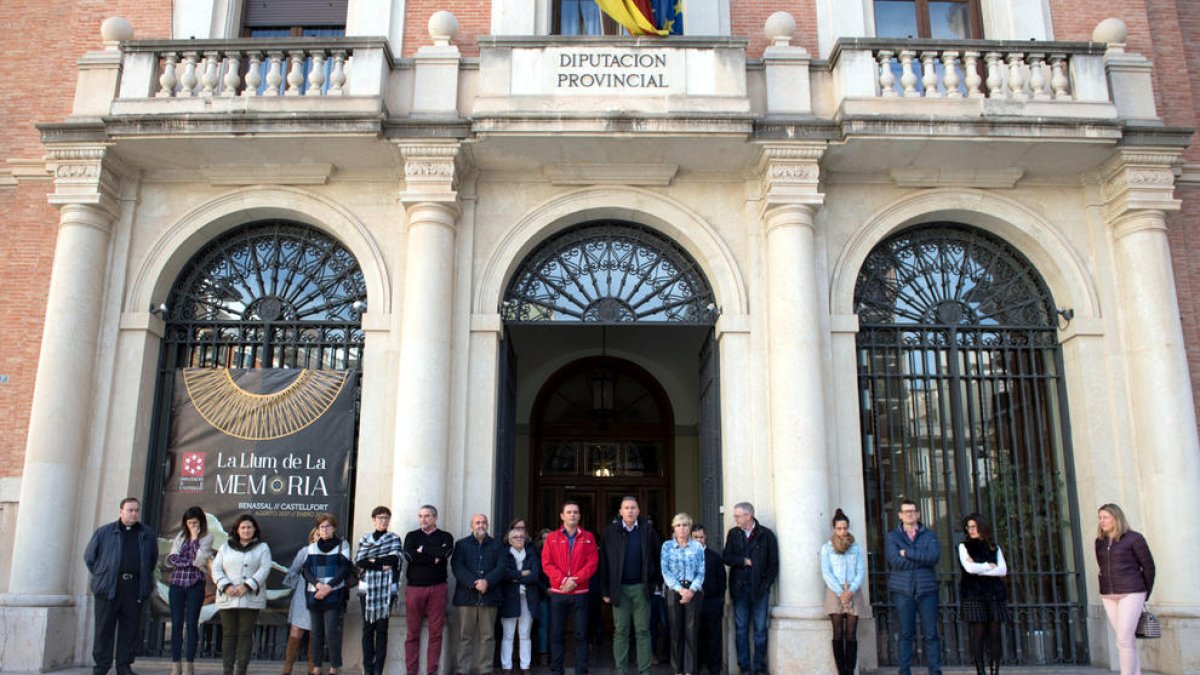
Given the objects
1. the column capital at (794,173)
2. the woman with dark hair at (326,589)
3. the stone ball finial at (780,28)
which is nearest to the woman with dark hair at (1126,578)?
the column capital at (794,173)

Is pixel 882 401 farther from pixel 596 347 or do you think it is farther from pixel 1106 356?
pixel 596 347

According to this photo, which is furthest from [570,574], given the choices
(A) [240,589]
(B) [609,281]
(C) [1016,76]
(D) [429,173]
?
(C) [1016,76]

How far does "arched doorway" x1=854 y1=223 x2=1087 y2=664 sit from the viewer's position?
996 cm

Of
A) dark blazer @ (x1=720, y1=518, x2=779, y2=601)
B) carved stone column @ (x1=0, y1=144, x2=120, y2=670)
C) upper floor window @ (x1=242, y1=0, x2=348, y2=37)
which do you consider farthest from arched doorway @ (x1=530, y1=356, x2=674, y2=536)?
carved stone column @ (x1=0, y1=144, x2=120, y2=670)

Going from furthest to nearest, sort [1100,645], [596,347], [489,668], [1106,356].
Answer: [596,347] → [1106,356] → [1100,645] → [489,668]

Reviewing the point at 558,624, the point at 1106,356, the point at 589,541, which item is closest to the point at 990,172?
the point at 1106,356

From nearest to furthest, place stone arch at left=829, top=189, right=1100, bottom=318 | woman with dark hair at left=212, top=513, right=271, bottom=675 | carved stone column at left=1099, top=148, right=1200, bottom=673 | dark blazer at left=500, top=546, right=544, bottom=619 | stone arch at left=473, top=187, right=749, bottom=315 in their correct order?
1. woman with dark hair at left=212, top=513, right=271, bottom=675
2. dark blazer at left=500, top=546, right=544, bottom=619
3. carved stone column at left=1099, top=148, right=1200, bottom=673
4. stone arch at left=473, top=187, right=749, bottom=315
5. stone arch at left=829, top=189, right=1100, bottom=318

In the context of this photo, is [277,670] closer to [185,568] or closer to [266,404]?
[185,568]

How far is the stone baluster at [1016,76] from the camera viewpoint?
10047mm

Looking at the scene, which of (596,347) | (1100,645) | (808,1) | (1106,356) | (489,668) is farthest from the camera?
(596,347)

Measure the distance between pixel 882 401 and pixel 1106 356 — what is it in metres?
2.55

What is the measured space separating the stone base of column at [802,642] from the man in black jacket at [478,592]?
2745 millimetres

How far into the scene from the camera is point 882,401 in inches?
411

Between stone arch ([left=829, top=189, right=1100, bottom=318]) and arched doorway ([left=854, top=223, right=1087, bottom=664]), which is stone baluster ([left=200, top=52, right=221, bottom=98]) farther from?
arched doorway ([left=854, top=223, right=1087, bottom=664])
